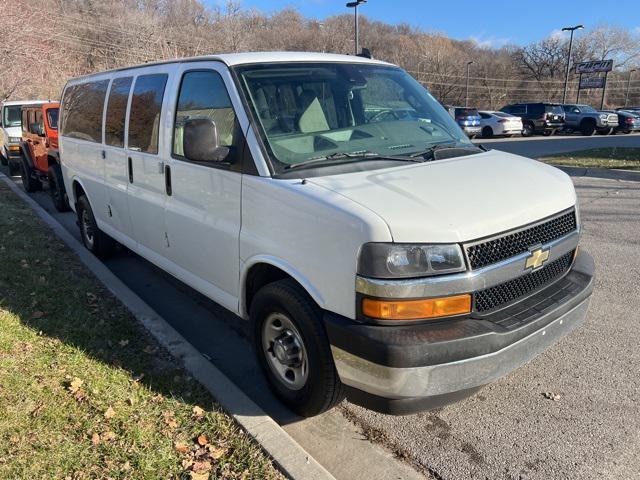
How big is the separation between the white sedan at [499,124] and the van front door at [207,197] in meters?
25.2

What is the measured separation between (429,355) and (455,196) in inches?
33.8

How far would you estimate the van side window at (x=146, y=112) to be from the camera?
423 centimetres

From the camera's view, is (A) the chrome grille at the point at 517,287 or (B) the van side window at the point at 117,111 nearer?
(A) the chrome grille at the point at 517,287

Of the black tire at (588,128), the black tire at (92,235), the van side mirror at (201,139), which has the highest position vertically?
the van side mirror at (201,139)

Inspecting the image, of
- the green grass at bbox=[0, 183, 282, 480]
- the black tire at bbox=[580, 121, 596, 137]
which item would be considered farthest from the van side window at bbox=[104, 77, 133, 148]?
the black tire at bbox=[580, 121, 596, 137]

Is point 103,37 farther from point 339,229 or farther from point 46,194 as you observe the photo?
point 339,229

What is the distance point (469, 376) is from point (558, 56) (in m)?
85.5

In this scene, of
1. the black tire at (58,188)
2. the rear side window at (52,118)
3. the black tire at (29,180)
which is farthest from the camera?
the black tire at (29,180)

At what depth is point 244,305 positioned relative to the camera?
3488mm

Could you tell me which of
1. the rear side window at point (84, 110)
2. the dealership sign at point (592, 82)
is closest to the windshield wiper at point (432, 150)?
the rear side window at point (84, 110)

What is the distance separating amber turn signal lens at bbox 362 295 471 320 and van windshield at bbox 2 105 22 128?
1542 centimetres

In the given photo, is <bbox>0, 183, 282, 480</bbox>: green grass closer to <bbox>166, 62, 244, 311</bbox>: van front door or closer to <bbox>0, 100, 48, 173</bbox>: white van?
<bbox>166, 62, 244, 311</bbox>: van front door

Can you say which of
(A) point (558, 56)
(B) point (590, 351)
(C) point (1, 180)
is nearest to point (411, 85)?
(B) point (590, 351)

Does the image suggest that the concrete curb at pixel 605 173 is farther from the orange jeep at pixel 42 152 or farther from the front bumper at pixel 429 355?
the orange jeep at pixel 42 152
